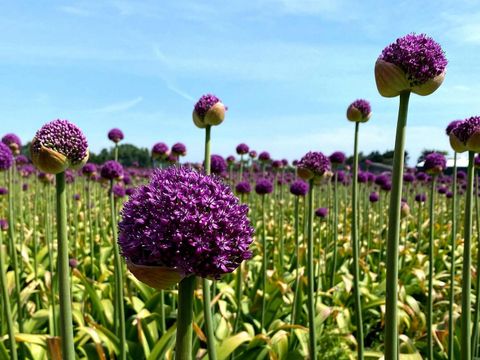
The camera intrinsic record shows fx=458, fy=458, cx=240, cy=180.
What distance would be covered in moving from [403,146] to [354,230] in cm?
140

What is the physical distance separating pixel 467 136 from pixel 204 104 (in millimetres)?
1358

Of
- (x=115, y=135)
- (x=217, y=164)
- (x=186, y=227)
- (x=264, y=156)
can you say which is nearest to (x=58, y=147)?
(x=186, y=227)

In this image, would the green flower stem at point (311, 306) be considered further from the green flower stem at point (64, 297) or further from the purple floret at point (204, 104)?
the green flower stem at point (64, 297)

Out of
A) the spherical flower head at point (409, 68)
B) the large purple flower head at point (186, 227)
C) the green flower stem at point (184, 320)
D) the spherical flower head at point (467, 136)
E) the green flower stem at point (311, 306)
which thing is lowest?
the green flower stem at point (311, 306)

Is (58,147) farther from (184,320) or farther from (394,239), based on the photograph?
(394,239)

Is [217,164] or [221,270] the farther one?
[217,164]

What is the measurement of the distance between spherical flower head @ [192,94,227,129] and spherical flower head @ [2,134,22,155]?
12.8 ft

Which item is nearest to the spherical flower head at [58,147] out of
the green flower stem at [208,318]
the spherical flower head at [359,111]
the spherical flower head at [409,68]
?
the green flower stem at [208,318]

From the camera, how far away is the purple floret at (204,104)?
2.54m

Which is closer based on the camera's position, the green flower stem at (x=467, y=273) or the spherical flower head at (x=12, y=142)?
the green flower stem at (x=467, y=273)

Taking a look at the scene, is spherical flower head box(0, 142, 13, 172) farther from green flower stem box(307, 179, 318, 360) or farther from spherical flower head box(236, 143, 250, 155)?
spherical flower head box(236, 143, 250, 155)

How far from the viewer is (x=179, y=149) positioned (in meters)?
4.57

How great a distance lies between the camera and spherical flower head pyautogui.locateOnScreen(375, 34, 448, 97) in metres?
1.42

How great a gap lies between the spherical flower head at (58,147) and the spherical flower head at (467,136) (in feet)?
5.74
